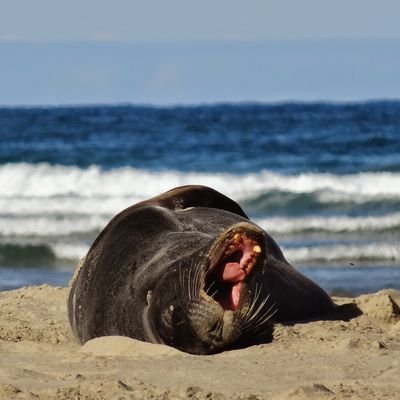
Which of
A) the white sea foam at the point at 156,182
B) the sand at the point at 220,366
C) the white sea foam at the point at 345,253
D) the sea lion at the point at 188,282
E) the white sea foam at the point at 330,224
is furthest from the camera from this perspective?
the white sea foam at the point at 156,182

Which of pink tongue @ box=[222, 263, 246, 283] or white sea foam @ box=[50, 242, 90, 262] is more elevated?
pink tongue @ box=[222, 263, 246, 283]

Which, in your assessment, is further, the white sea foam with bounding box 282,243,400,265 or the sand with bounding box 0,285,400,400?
the white sea foam with bounding box 282,243,400,265

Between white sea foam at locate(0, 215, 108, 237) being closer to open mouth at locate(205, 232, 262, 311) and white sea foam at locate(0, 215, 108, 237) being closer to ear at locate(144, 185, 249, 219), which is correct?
ear at locate(144, 185, 249, 219)

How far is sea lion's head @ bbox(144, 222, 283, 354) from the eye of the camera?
17.9ft

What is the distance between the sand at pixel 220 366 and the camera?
16.1ft

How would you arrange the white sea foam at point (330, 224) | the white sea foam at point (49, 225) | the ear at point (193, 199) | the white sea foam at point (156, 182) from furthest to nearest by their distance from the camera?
1. the white sea foam at point (156, 182)
2. the white sea foam at point (49, 225)
3. the white sea foam at point (330, 224)
4. the ear at point (193, 199)

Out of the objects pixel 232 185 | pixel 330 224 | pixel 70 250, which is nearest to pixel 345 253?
pixel 330 224

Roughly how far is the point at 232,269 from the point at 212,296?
0.17 metres

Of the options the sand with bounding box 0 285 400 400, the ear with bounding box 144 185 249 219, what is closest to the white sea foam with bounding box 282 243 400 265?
the ear with bounding box 144 185 249 219

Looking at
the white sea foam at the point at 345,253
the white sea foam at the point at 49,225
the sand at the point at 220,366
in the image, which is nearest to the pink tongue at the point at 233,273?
the sand at the point at 220,366

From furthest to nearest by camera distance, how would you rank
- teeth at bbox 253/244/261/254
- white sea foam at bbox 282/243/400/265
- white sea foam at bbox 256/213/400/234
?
white sea foam at bbox 256/213/400/234 → white sea foam at bbox 282/243/400/265 → teeth at bbox 253/244/261/254

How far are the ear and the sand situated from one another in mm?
1029

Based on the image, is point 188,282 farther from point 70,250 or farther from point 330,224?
point 330,224

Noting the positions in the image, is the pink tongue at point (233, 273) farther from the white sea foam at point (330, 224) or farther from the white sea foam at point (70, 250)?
the white sea foam at point (330, 224)
